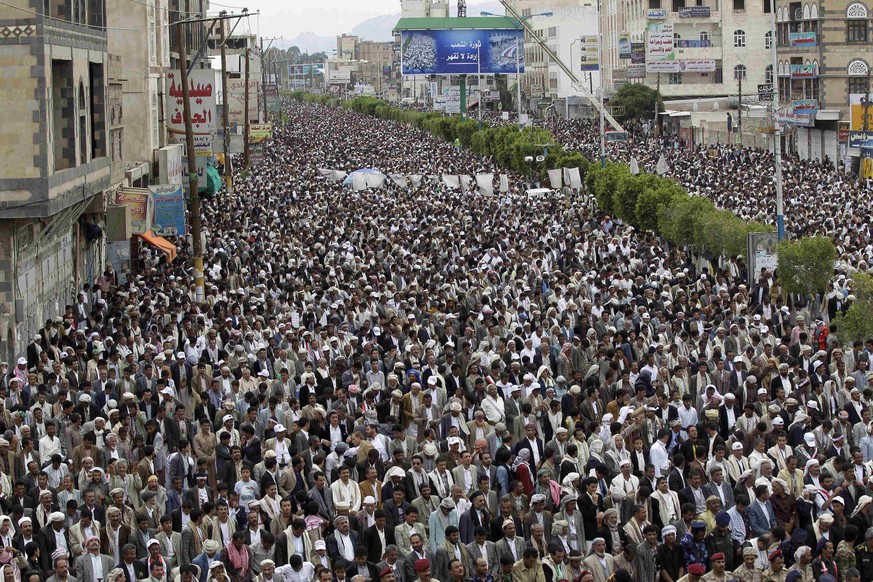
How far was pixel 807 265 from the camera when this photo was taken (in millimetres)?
23344

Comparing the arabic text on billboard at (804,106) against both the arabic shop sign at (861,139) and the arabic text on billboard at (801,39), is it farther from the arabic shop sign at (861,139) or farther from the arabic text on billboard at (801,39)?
the arabic shop sign at (861,139)

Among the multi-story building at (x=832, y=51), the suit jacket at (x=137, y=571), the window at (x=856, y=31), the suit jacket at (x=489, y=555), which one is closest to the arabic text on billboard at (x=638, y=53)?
the multi-story building at (x=832, y=51)

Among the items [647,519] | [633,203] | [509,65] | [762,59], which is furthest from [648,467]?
[509,65]

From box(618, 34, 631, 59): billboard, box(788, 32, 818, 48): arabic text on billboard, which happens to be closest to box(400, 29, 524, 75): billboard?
box(618, 34, 631, 59): billboard

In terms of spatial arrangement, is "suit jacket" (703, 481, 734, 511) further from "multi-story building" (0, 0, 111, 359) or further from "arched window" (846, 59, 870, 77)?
"arched window" (846, 59, 870, 77)

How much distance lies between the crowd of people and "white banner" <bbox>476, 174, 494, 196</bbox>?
1995 centimetres

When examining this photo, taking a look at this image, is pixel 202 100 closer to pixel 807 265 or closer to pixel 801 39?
pixel 807 265

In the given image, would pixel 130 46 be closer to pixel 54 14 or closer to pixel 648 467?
pixel 54 14

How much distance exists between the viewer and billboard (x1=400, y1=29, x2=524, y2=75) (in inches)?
3848

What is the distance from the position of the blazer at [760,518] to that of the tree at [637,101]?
71709mm

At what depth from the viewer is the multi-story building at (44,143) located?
66.4 ft

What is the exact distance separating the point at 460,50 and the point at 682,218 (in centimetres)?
6967

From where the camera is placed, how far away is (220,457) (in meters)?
13.3

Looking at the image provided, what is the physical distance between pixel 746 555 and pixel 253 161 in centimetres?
5125
